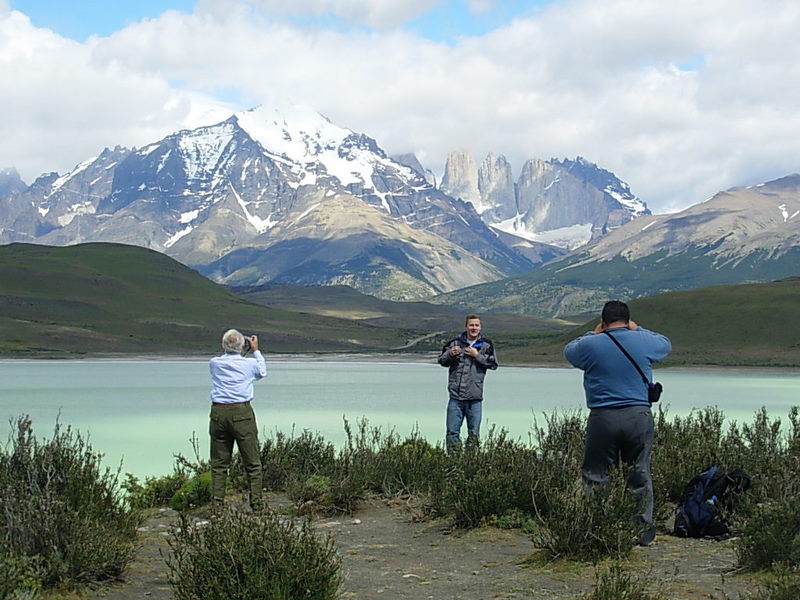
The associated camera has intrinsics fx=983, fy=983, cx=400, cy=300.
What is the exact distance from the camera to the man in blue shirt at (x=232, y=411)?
954cm

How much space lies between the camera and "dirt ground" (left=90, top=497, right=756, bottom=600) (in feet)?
21.9

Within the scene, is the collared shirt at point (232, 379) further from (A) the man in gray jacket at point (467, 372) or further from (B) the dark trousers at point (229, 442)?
(A) the man in gray jacket at point (467, 372)

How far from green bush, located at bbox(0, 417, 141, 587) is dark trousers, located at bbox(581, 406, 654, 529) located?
12.0ft

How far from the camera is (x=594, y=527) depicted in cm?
732

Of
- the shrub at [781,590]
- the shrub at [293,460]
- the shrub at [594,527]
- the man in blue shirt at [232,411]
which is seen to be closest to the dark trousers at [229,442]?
the man in blue shirt at [232,411]

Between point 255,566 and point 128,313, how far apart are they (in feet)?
414

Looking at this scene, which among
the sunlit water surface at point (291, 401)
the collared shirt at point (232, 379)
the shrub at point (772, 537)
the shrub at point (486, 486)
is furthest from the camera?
the sunlit water surface at point (291, 401)

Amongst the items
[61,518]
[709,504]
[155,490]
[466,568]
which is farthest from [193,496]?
[709,504]

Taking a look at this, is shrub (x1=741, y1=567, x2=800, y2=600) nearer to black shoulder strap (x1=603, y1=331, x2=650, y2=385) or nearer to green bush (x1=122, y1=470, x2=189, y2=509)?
black shoulder strap (x1=603, y1=331, x2=650, y2=385)

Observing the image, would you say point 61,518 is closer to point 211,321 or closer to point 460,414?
point 460,414

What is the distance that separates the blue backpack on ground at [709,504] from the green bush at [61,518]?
15.4ft

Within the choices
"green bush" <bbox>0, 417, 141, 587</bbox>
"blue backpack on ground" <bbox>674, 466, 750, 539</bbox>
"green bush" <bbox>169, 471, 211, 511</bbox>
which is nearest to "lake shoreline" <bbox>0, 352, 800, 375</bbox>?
"green bush" <bbox>169, 471, 211, 511</bbox>

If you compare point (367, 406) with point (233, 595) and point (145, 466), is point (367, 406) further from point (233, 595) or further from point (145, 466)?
point (233, 595)

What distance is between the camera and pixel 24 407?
3334 cm
